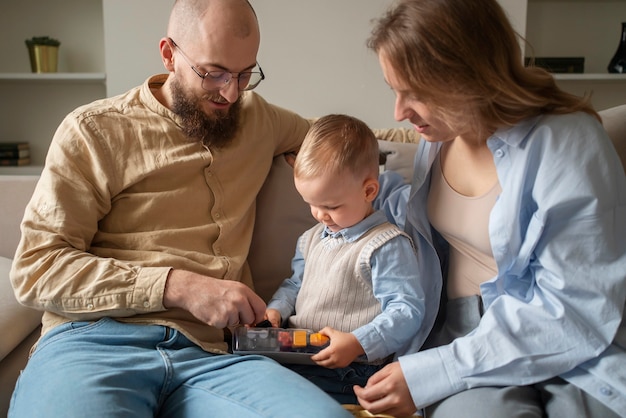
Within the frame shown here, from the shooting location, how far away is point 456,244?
1308 mm

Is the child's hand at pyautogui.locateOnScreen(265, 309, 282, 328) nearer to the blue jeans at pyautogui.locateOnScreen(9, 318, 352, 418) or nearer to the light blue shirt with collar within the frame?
the blue jeans at pyautogui.locateOnScreen(9, 318, 352, 418)

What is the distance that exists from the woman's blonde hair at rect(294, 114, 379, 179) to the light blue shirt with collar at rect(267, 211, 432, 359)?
0.13m

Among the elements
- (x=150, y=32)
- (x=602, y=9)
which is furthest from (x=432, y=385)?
(x=602, y=9)

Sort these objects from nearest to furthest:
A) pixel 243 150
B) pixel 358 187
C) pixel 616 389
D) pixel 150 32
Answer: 1. pixel 616 389
2. pixel 358 187
3. pixel 243 150
4. pixel 150 32

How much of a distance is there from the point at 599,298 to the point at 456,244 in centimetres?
32

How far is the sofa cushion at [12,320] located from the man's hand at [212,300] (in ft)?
1.46

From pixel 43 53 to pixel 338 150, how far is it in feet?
8.27

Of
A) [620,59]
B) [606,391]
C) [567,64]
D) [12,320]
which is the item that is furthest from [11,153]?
[620,59]

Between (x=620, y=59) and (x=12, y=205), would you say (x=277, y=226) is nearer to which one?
(x=12, y=205)

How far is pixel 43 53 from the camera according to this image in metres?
3.18

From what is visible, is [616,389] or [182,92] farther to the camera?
[182,92]

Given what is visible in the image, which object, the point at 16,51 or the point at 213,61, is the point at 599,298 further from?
the point at 16,51

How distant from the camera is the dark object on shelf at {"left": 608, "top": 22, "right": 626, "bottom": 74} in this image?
10.3 feet

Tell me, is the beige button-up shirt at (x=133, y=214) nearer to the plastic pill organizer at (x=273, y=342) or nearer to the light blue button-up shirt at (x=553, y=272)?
the plastic pill organizer at (x=273, y=342)
